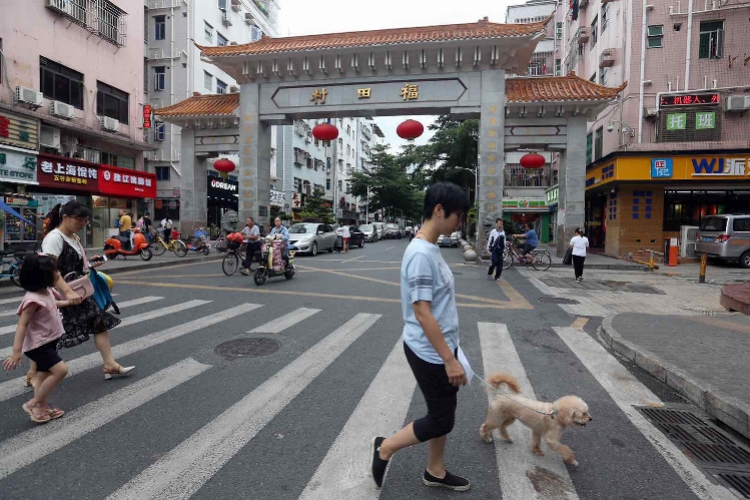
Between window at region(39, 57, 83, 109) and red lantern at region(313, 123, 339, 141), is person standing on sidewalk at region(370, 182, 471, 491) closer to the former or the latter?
red lantern at region(313, 123, 339, 141)

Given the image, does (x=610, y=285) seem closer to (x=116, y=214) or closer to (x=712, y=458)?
(x=712, y=458)

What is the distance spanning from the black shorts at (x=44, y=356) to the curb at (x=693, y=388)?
544 centimetres

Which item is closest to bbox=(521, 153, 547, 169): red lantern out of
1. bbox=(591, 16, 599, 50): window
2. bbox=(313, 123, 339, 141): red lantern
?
bbox=(313, 123, 339, 141): red lantern

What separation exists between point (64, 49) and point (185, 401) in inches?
802


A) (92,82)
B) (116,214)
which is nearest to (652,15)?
(92,82)

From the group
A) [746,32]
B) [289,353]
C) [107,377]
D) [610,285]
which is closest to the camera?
[107,377]

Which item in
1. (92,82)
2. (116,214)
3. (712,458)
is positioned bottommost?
(712,458)

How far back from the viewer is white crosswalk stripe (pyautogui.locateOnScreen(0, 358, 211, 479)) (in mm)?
2992

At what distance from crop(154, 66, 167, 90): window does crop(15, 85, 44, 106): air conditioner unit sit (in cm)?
1308

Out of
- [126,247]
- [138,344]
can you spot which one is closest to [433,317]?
[138,344]

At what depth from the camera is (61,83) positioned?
18.2 meters

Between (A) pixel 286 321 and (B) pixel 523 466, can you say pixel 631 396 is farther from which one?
(A) pixel 286 321

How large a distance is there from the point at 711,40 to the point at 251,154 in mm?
20036

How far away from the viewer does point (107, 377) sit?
4438 mm
